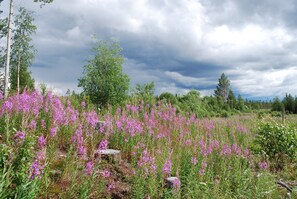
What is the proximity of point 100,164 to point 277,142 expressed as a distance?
16.1 ft

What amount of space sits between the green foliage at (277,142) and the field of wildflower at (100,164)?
367 millimetres

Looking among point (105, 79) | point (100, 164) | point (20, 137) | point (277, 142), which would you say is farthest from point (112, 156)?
point (105, 79)

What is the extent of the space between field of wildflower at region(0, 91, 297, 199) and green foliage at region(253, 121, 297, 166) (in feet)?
1.20

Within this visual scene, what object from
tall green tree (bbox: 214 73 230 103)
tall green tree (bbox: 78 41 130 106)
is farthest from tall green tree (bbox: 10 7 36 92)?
tall green tree (bbox: 214 73 230 103)

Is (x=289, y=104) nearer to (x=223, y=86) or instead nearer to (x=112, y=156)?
(x=223, y=86)

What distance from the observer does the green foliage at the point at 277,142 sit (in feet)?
27.0

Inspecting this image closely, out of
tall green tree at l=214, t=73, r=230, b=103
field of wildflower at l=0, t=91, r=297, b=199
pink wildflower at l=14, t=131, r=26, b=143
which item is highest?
tall green tree at l=214, t=73, r=230, b=103

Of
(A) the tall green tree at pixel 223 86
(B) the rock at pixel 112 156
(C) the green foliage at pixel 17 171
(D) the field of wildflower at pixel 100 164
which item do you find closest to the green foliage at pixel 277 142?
(D) the field of wildflower at pixel 100 164

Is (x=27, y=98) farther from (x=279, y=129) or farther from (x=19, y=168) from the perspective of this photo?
(x=279, y=129)

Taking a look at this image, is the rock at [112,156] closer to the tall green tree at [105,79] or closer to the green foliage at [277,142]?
the green foliage at [277,142]

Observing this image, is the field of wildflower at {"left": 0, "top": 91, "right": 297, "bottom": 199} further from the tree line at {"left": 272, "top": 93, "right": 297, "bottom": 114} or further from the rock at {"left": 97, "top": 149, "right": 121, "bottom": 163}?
the tree line at {"left": 272, "top": 93, "right": 297, "bottom": 114}

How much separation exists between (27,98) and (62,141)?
145 cm

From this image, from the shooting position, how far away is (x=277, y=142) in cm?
830

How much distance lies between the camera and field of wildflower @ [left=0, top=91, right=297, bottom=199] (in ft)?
13.5
